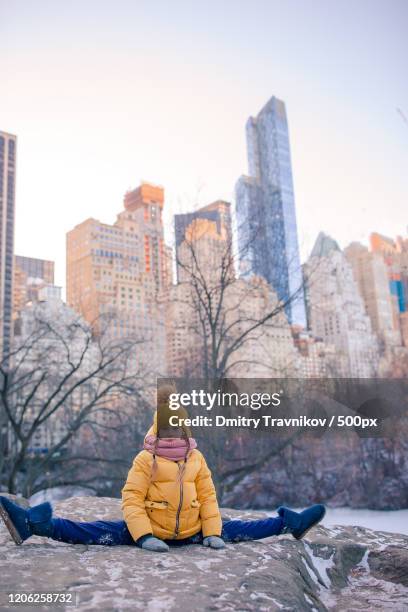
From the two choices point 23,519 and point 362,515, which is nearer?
point 23,519

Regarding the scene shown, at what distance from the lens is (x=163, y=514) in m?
3.35

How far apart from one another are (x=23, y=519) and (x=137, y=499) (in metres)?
0.66

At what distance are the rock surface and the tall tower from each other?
145ft

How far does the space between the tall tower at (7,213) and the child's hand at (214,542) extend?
44311 millimetres

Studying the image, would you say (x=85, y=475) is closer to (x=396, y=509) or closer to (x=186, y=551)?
(x=396, y=509)

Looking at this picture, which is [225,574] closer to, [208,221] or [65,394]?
[208,221]

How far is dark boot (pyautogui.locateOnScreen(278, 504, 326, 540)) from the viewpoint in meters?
3.46

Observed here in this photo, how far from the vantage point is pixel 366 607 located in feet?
10.3

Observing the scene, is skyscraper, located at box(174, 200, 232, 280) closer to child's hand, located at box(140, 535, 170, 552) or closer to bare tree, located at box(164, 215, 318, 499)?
bare tree, located at box(164, 215, 318, 499)

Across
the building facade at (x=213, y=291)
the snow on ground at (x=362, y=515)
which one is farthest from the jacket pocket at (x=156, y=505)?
the snow on ground at (x=362, y=515)

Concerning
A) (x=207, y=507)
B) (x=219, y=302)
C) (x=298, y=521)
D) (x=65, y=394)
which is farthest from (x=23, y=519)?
(x=65, y=394)

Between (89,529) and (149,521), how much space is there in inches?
15.8

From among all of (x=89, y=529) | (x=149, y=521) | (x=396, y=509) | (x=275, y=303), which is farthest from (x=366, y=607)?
(x=396, y=509)

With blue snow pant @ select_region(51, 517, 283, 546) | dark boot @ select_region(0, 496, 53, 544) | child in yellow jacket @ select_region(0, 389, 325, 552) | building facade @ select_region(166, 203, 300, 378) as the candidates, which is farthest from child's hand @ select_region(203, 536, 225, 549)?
building facade @ select_region(166, 203, 300, 378)
